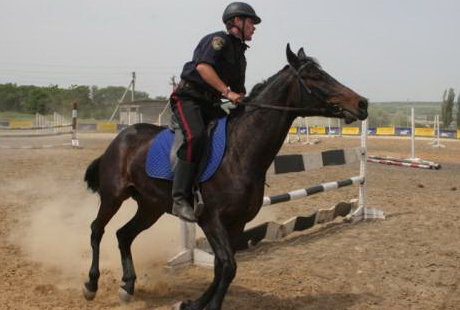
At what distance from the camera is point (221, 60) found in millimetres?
4734

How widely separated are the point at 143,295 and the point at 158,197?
1143 millimetres

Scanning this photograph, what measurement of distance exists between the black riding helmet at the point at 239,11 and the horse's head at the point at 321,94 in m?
0.46

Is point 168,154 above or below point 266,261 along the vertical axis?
above

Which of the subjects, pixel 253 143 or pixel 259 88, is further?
pixel 259 88

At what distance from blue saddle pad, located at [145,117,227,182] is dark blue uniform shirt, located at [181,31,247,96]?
37cm

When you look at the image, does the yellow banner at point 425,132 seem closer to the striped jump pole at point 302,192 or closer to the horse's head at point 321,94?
the striped jump pole at point 302,192

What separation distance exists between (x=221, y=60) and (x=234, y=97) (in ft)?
1.22

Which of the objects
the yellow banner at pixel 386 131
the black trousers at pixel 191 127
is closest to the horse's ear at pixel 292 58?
the black trousers at pixel 191 127

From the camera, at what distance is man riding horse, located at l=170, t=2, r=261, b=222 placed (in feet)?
15.1

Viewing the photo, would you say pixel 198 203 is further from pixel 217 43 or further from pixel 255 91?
pixel 217 43

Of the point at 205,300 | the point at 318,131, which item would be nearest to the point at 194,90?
the point at 205,300

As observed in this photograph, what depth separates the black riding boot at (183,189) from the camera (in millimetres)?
4629

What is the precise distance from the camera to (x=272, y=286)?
5.80m

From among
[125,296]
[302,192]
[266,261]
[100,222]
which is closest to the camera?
[125,296]
